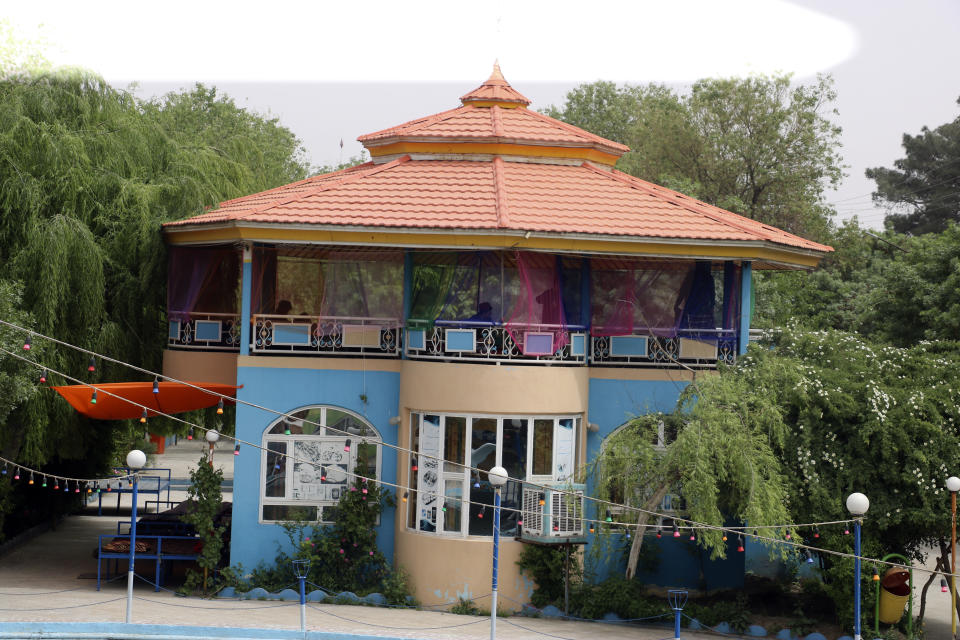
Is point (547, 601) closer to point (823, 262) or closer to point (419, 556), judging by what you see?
point (419, 556)

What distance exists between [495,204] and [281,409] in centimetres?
463

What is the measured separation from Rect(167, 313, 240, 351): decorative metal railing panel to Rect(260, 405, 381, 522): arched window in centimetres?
231

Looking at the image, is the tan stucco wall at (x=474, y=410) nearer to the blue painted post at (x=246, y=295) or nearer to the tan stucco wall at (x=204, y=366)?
the blue painted post at (x=246, y=295)

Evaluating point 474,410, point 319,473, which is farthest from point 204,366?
point 474,410

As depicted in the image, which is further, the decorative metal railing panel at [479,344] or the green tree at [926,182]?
the green tree at [926,182]

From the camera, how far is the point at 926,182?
188 feet

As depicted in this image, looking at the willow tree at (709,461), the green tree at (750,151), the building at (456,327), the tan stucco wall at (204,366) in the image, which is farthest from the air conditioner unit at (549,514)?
the green tree at (750,151)

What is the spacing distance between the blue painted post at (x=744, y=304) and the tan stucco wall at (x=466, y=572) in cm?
480

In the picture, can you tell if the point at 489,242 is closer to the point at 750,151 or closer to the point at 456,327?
the point at 456,327

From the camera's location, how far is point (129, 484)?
31.1m

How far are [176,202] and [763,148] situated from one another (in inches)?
965

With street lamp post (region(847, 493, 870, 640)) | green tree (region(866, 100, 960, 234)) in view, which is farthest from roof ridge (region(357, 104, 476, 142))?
green tree (region(866, 100, 960, 234))

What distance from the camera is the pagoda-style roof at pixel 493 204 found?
17703mm

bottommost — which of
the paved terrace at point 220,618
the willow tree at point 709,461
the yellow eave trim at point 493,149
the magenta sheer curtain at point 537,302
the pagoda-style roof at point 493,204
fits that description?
the paved terrace at point 220,618
